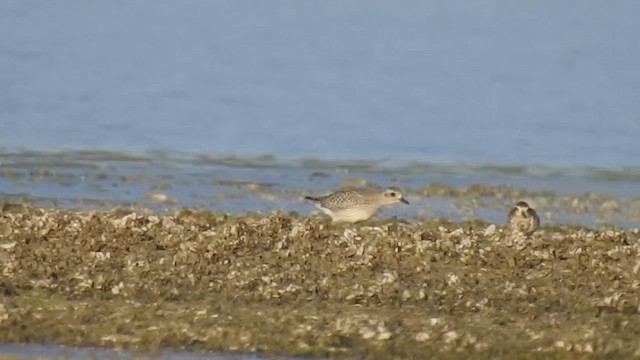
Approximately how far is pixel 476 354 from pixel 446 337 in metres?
0.33

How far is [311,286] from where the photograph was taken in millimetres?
17250

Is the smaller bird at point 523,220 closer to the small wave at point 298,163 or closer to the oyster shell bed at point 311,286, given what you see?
the oyster shell bed at point 311,286

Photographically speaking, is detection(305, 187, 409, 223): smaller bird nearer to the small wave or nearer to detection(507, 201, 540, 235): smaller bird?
detection(507, 201, 540, 235): smaller bird

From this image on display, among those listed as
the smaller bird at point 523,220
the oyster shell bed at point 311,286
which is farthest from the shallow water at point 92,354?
the smaller bird at point 523,220

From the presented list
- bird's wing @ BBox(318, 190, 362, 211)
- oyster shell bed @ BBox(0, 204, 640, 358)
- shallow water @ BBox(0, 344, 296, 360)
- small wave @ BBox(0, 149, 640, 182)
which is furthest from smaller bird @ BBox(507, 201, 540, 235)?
small wave @ BBox(0, 149, 640, 182)

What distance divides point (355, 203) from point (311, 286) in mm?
4729

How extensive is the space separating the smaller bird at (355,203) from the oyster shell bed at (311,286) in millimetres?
925

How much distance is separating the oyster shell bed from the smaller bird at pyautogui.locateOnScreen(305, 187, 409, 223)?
92 centimetres

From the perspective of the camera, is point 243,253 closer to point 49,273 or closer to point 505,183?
point 49,273

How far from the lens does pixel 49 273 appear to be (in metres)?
17.6

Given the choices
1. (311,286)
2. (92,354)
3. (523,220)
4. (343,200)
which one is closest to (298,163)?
(343,200)

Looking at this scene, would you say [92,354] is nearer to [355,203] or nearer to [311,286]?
[311,286]

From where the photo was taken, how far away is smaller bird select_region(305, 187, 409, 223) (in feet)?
71.2

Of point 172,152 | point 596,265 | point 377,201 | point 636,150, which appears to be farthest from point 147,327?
point 636,150
